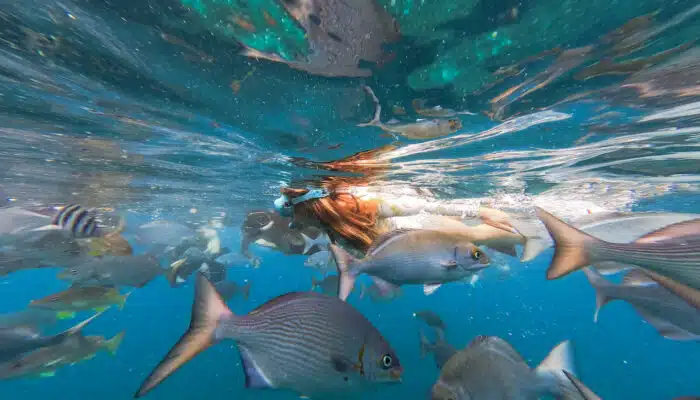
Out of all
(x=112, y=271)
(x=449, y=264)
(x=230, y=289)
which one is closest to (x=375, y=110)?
(x=449, y=264)

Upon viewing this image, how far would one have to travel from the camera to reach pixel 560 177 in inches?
428

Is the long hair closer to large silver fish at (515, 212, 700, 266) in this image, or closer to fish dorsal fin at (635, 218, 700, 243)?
large silver fish at (515, 212, 700, 266)

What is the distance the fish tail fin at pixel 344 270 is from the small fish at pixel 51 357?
8456 mm

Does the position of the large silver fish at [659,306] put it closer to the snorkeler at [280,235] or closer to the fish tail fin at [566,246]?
the fish tail fin at [566,246]

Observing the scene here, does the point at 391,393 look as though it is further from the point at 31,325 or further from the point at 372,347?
the point at 372,347

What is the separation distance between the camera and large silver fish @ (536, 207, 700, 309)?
2.44m

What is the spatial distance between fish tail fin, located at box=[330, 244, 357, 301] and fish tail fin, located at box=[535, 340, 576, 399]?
7.39 ft

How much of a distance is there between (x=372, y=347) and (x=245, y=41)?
4.36 meters

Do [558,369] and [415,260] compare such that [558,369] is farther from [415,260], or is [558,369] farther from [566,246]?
[415,260]

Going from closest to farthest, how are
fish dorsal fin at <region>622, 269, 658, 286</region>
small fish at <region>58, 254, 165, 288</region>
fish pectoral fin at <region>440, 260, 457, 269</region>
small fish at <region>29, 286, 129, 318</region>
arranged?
fish pectoral fin at <region>440, 260, 457, 269</region>, fish dorsal fin at <region>622, 269, 658, 286</region>, small fish at <region>29, 286, 129, 318</region>, small fish at <region>58, 254, 165, 288</region>

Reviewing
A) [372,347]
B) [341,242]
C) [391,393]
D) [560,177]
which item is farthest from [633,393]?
[372,347]

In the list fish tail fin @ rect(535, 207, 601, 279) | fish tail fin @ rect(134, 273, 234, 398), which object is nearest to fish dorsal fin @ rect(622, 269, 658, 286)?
fish tail fin @ rect(535, 207, 601, 279)

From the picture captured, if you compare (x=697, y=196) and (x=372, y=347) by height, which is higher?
(x=697, y=196)

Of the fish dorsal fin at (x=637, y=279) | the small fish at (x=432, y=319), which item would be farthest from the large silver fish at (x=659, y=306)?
the small fish at (x=432, y=319)
